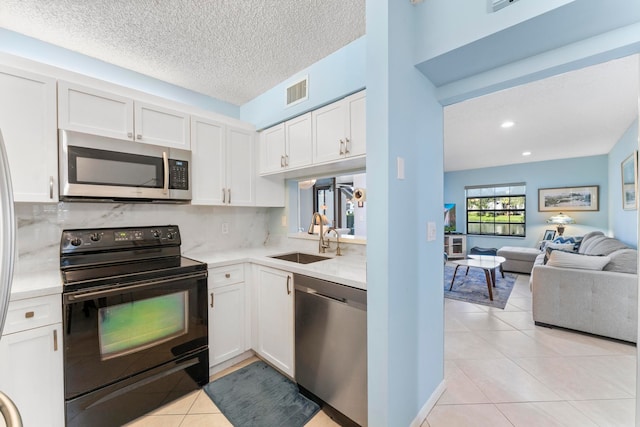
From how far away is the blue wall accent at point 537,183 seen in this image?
5.81 metres

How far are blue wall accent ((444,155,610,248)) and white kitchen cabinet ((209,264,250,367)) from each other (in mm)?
7188

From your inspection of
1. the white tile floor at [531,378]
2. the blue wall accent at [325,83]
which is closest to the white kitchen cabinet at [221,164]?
the blue wall accent at [325,83]

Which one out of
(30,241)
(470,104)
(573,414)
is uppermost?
(470,104)

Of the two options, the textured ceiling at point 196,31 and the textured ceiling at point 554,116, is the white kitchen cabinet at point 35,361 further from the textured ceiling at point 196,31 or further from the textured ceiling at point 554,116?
the textured ceiling at point 554,116

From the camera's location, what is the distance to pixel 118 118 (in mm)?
1922

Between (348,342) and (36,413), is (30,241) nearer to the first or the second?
(36,413)

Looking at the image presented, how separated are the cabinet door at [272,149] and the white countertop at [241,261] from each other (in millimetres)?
891

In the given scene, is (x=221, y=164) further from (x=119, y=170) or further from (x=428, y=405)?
(x=428, y=405)

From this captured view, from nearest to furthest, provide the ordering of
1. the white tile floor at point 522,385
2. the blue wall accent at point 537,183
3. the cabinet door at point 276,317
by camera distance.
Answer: the white tile floor at point 522,385 < the cabinet door at point 276,317 < the blue wall accent at point 537,183

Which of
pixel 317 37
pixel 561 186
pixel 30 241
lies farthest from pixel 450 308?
pixel 561 186

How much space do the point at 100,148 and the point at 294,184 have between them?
1.71 meters

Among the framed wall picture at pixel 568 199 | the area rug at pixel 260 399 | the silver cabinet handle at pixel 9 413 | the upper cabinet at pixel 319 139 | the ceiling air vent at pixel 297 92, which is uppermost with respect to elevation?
the ceiling air vent at pixel 297 92

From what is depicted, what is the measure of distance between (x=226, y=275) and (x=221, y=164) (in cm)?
104

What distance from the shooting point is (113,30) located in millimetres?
1880
